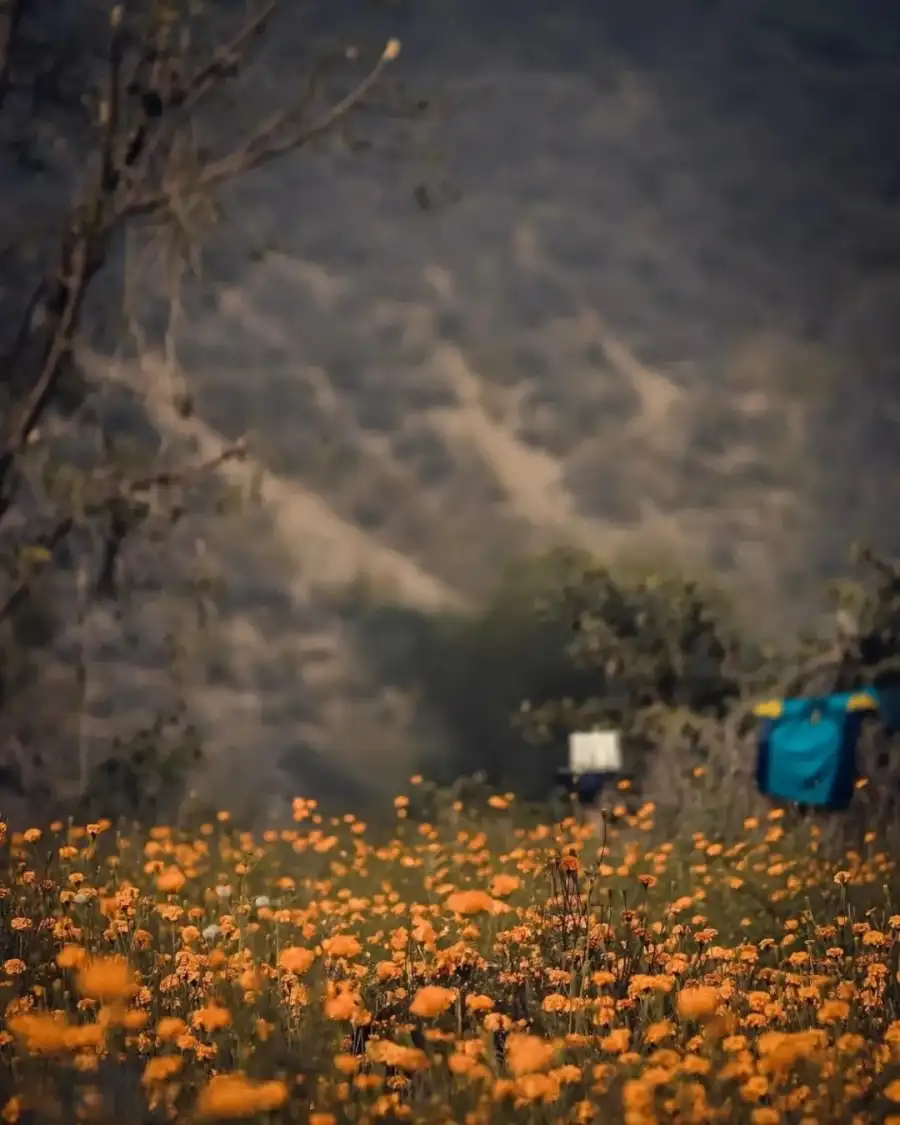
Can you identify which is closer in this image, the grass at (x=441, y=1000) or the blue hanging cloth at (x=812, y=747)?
the grass at (x=441, y=1000)

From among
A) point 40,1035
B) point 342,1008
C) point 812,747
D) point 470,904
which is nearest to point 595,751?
point 812,747

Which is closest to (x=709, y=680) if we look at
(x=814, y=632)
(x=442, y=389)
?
(x=814, y=632)

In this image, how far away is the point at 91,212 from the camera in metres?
2.19

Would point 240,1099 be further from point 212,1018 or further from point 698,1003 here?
point 698,1003

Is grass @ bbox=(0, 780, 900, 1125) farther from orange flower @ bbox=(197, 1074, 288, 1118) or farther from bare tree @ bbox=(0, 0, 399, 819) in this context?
bare tree @ bbox=(0, 0, 399, 819)

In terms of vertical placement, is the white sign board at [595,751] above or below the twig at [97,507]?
below

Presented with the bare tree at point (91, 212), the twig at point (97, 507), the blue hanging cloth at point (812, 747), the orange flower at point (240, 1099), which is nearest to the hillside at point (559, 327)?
the bare tree at point (91, 212)

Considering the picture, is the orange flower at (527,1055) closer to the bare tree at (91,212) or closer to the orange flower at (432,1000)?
the orange flower at (432,1000)

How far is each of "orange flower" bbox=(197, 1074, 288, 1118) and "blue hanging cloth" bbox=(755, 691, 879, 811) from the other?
2151 mm

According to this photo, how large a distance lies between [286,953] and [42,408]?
1.52m

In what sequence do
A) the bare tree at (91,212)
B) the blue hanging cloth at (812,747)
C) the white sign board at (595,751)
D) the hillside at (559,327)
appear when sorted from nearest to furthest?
the bare tree at (91,212), the blue hanging cloth at (812,747), the hillside at (559,327), the white sign board at (595,751)

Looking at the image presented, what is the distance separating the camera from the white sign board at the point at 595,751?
3.37m

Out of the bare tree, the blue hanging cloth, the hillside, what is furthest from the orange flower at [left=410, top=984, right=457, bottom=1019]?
the hillside

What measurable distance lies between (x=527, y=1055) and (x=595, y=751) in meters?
2.50
